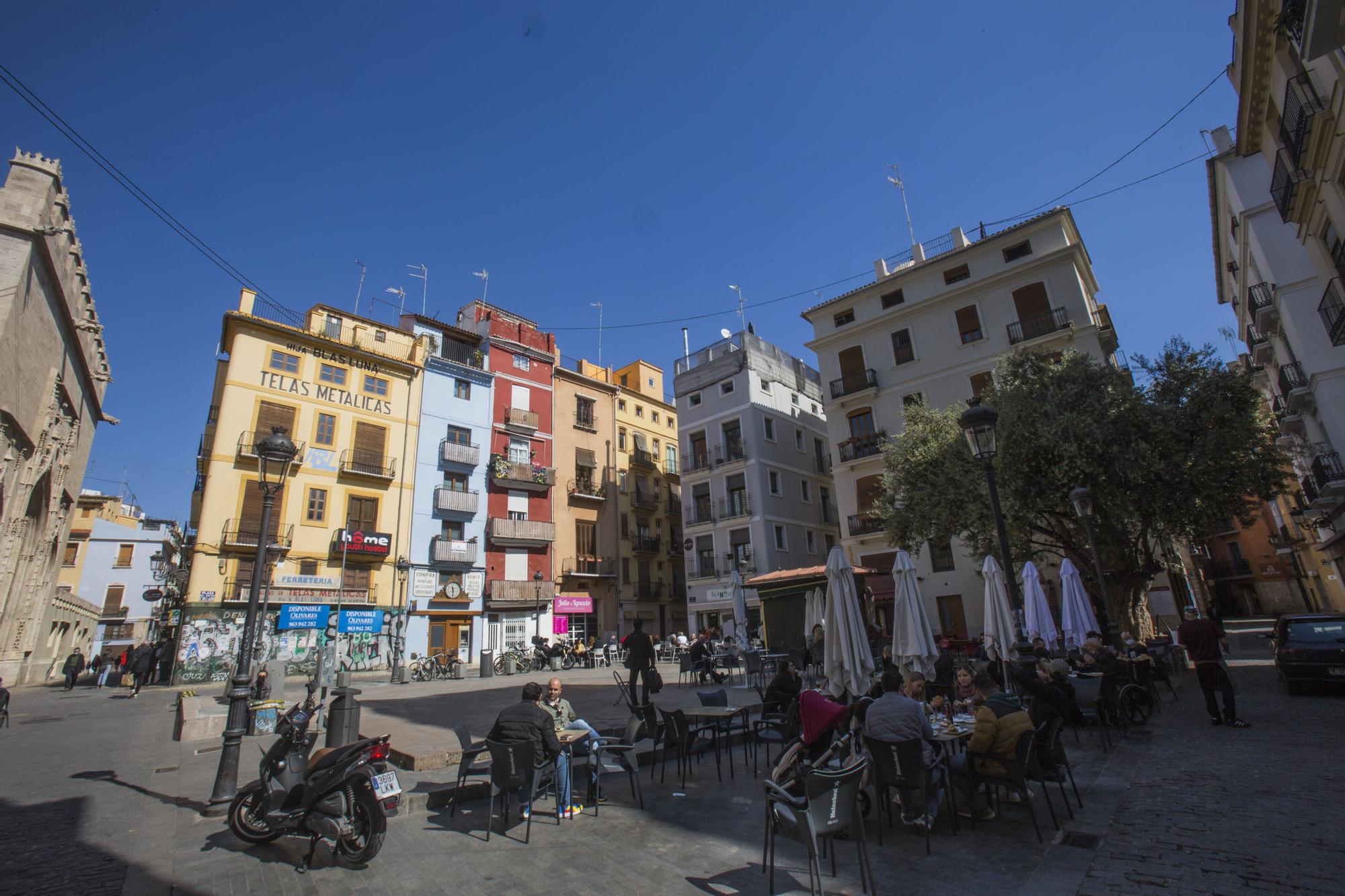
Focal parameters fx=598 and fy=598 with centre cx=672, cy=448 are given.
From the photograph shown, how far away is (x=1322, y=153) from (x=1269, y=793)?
13186 millimetres

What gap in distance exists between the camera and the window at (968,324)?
26.6m

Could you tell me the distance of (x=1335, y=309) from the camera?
14320 millimetres

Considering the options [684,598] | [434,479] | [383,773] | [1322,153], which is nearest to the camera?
[383,773]

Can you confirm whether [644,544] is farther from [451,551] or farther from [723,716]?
[723,716]

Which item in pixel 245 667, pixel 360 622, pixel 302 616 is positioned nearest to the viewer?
pixel 245 667

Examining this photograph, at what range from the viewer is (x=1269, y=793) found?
18.1ft

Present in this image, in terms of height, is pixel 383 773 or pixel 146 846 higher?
pixel 383 773

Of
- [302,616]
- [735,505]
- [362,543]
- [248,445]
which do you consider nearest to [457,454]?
[362,543]

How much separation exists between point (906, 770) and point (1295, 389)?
22.3m

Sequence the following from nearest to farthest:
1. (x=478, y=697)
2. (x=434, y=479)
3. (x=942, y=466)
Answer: (x=478, y=697)
(x=942, y=466)
(x=434, y=479)

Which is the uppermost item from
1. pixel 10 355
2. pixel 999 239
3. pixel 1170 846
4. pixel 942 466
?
pixel 999 239

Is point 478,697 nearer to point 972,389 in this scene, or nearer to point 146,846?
point 146,846

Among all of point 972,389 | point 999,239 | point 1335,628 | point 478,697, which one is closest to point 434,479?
point 478,697

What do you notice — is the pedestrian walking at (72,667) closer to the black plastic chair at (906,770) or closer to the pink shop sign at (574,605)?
the pink shop sign at (574,605)
